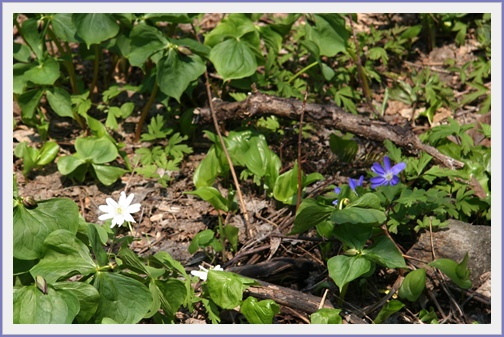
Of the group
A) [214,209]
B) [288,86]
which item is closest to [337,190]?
[214,209]

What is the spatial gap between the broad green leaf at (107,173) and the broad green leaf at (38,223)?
0.84 metres

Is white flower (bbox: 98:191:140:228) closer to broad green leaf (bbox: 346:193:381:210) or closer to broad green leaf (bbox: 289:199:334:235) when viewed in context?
broad green leaf (bbox: 289:199:334:235)

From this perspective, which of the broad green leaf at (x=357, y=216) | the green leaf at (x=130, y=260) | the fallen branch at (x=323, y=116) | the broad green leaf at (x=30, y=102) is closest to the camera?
the green leaf at (x=130, y=260)

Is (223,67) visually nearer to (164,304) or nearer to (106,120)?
(106,120)

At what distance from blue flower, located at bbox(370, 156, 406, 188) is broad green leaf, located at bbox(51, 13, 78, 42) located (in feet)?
5.27

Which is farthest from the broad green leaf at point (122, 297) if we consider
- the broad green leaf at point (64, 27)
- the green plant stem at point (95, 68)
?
the green plant stem at point (95, 68)

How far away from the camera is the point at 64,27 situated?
11.7ft

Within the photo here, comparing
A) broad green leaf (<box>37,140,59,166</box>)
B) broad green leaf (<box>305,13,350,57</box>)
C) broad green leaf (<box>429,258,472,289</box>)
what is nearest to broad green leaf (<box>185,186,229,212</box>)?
broad green leaf (<box>37,140,59,166</box>)

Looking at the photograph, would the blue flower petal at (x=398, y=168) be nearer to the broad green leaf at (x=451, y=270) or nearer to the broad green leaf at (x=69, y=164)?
the broad green leaf at (x=451, y=270)

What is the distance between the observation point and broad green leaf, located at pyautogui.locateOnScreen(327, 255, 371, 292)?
8.42 feet

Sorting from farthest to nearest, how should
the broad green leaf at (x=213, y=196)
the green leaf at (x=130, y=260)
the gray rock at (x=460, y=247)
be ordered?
1. the broad green leaf at (x=213, y=196)
2. the gray rock at (x=460, y=247)
3. the green leaf at (x=130, y=260)

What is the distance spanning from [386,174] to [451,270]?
518 millimetres

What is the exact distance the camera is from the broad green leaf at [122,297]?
2.42 metres

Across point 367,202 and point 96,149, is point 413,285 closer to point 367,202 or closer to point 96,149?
point 367,202
